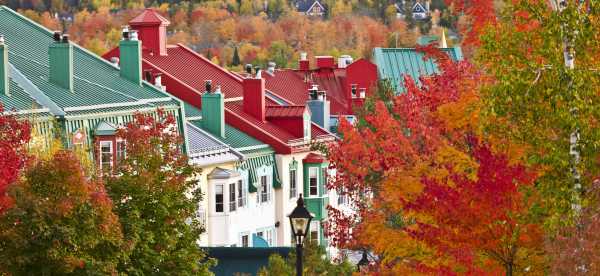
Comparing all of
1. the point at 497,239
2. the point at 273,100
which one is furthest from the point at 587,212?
the point at 273,100

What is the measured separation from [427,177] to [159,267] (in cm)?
685

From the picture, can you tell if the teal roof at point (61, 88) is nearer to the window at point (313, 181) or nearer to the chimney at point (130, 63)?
the chimney at point (130, 63)

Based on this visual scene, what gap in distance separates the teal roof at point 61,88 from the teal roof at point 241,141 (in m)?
10.8

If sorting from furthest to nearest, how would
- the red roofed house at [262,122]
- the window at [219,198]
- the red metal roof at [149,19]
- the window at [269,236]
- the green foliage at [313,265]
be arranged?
the red metal roof at [149,19] → the red roofed house at [262,122] → the window at [269,236] → the window at [219,198] → the green foliage at [313,265]

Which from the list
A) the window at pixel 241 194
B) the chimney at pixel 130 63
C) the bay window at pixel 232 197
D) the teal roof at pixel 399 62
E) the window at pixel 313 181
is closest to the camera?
the chimney at pixel 130 63

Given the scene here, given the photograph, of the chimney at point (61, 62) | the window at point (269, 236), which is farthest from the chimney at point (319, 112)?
the chimney at point (61, 62)

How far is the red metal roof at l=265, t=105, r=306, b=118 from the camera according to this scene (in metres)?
86.9

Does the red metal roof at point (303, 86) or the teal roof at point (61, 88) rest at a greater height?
the teal roof at point (61, 88)

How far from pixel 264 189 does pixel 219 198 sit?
20.2ft

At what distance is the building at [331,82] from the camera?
366ft

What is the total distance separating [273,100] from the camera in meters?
95.0

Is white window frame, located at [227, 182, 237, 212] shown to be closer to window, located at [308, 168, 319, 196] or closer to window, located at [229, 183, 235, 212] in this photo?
window, located at [229, 183, 235, 212]

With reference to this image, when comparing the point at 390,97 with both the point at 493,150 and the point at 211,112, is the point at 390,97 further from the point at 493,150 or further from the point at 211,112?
the point at 493,150

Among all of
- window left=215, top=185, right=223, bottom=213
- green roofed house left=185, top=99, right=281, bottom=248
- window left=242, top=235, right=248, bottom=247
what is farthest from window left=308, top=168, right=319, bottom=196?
window left=215, top=185, right=223, bottom=213
